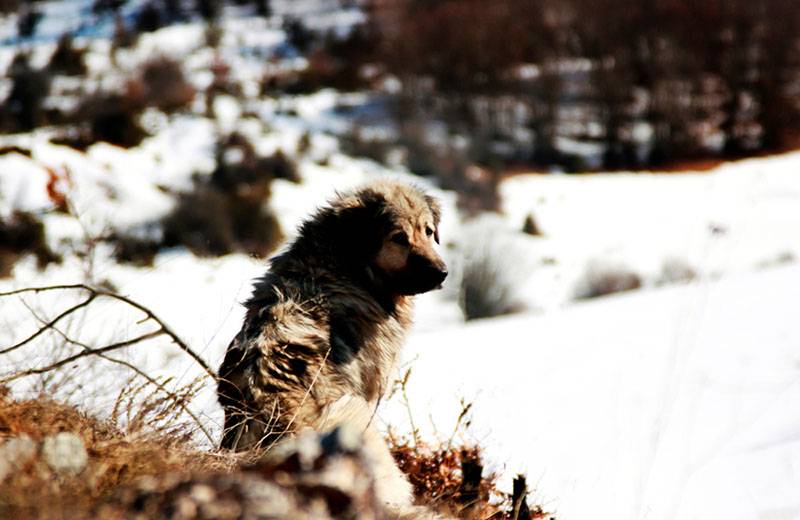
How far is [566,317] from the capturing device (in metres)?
9.97

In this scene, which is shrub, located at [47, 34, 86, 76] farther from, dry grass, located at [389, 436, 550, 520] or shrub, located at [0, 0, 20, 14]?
dry grass, located at [389, 436, 550, 520]

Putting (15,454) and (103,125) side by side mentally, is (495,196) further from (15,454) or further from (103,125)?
(15,454)

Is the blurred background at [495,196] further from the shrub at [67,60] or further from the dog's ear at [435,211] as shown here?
the dog's ear at [435,211]

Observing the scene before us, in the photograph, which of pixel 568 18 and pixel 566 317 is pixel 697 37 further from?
pixel 566 317

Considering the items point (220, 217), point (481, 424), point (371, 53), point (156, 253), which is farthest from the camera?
point (371, 53)

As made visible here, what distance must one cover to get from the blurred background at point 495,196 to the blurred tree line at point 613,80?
0.46ft

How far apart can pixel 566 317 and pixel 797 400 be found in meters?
3.60

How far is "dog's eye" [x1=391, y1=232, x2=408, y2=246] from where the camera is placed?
4176 mm

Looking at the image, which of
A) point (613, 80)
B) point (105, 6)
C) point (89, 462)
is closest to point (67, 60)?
point (105, 6)

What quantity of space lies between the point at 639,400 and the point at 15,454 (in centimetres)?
564

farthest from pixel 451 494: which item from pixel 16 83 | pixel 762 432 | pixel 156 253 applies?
pixel 16 83

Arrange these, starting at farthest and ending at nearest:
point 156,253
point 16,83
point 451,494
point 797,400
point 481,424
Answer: point 16,83
point 156,253
point 797,400
point 481,424
point 451,494

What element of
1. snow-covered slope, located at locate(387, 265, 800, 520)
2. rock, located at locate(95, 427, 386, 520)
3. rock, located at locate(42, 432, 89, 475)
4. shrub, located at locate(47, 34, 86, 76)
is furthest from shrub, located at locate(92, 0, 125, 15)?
rock, located at locate(95, 427, 386, 520)

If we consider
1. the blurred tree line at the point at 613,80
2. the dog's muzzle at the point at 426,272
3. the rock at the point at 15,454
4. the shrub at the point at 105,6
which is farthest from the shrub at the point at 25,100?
the rock at the point at 15,454
